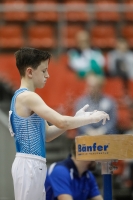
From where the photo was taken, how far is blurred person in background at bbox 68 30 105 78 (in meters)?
9.29

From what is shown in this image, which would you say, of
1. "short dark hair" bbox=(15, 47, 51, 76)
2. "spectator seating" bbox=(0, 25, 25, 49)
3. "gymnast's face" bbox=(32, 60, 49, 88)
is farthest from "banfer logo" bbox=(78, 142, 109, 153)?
"spectator seating" bbox=(0, 25, 25, 49)

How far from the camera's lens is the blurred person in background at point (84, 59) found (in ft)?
30.5

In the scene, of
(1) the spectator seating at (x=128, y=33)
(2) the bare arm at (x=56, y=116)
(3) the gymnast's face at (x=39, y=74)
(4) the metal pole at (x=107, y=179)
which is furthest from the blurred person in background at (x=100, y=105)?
(1) the spectator seating at (x=128, y=33)

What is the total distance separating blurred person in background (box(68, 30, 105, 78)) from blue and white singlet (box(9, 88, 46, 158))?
5284mm

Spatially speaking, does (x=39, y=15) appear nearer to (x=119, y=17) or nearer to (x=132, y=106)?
(x=119, y=17)

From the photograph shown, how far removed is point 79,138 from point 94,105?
30.6 inches

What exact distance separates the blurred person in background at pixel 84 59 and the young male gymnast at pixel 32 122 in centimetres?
523

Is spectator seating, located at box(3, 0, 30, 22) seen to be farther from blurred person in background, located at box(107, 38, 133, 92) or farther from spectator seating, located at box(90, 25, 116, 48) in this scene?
blurred person in background, located at box(107, 38, 133, 92)

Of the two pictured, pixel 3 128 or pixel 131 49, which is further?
pixel 131 49

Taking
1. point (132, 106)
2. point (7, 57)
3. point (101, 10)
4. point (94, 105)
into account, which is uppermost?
point (101, 10)

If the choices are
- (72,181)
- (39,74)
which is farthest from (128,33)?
(39,74)

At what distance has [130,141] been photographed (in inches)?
158

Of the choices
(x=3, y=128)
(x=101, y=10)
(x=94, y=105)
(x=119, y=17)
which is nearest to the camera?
(x=94, y=105)

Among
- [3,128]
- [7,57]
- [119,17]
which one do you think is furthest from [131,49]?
[3,128]
